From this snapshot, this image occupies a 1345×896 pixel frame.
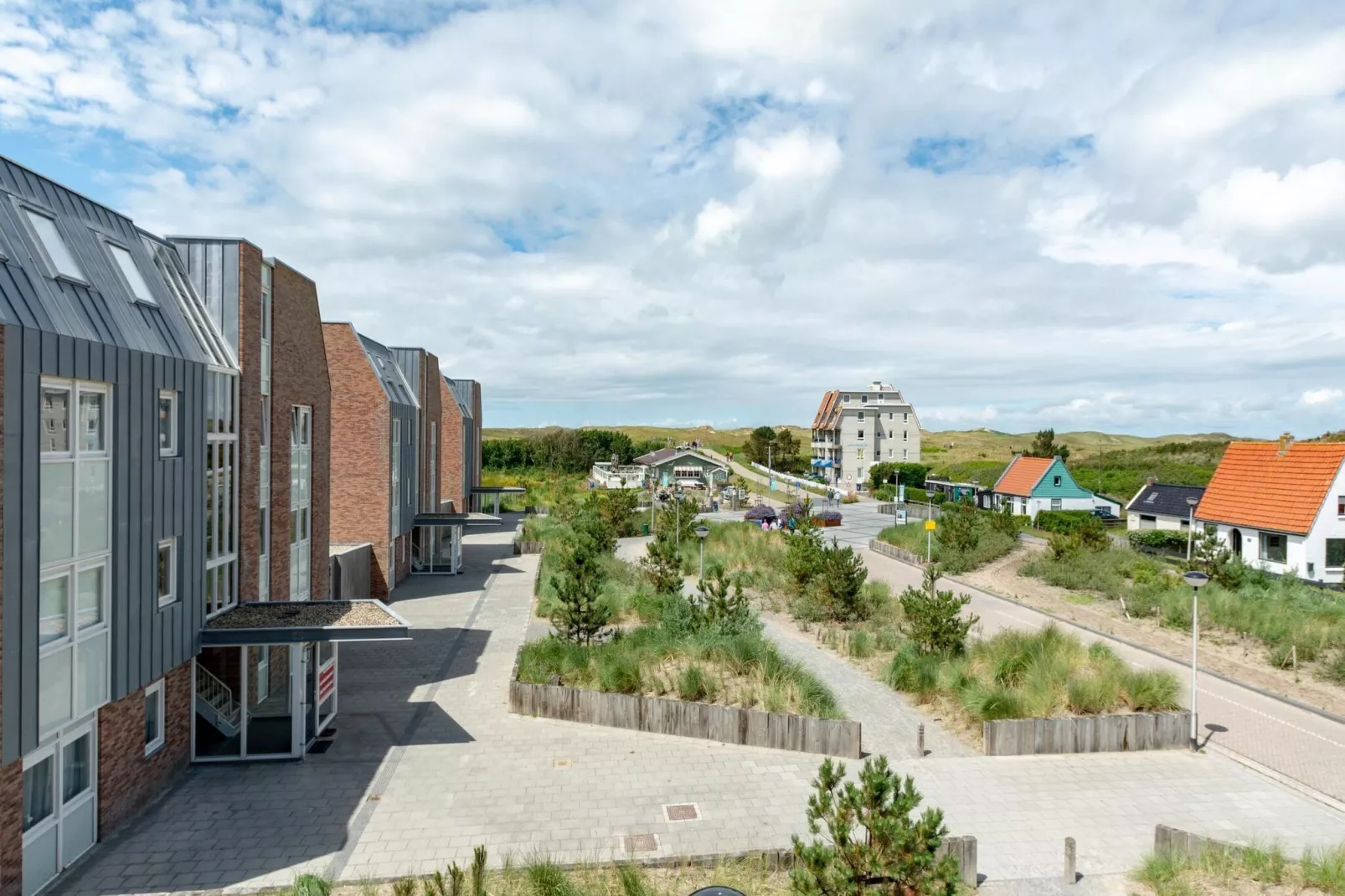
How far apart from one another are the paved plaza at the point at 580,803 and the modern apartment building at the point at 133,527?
3.03 feet

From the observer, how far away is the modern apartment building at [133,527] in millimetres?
8812

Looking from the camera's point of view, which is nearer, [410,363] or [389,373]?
[389,373]

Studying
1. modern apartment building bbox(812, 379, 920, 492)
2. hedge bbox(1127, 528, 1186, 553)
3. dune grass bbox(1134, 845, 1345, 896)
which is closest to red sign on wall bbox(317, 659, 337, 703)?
dune grass bbox(1134, 845, 1345, 896)

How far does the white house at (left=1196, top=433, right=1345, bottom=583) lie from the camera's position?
28.5 meters

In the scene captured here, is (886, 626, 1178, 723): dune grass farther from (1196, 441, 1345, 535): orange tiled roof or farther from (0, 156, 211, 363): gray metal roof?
(1196, 441, 1345, 535): orange tiled roof

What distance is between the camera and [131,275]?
12.4m

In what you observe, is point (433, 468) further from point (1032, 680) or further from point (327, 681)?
point (1032, 680)

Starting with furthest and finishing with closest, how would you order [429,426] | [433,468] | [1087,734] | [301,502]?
[433,468]
[429,426]
[301,502]
[1087,734]

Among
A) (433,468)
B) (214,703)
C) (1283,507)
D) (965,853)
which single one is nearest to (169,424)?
(214,703)

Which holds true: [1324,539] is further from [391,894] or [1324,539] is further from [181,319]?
[181,319]

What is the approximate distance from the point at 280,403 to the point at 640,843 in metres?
12.0

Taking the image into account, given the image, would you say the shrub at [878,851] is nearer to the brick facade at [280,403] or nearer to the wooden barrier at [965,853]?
the wooden barrier at [965,853]

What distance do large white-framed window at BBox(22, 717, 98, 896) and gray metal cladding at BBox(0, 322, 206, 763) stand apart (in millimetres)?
672

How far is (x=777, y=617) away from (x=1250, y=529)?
21.6 metres
